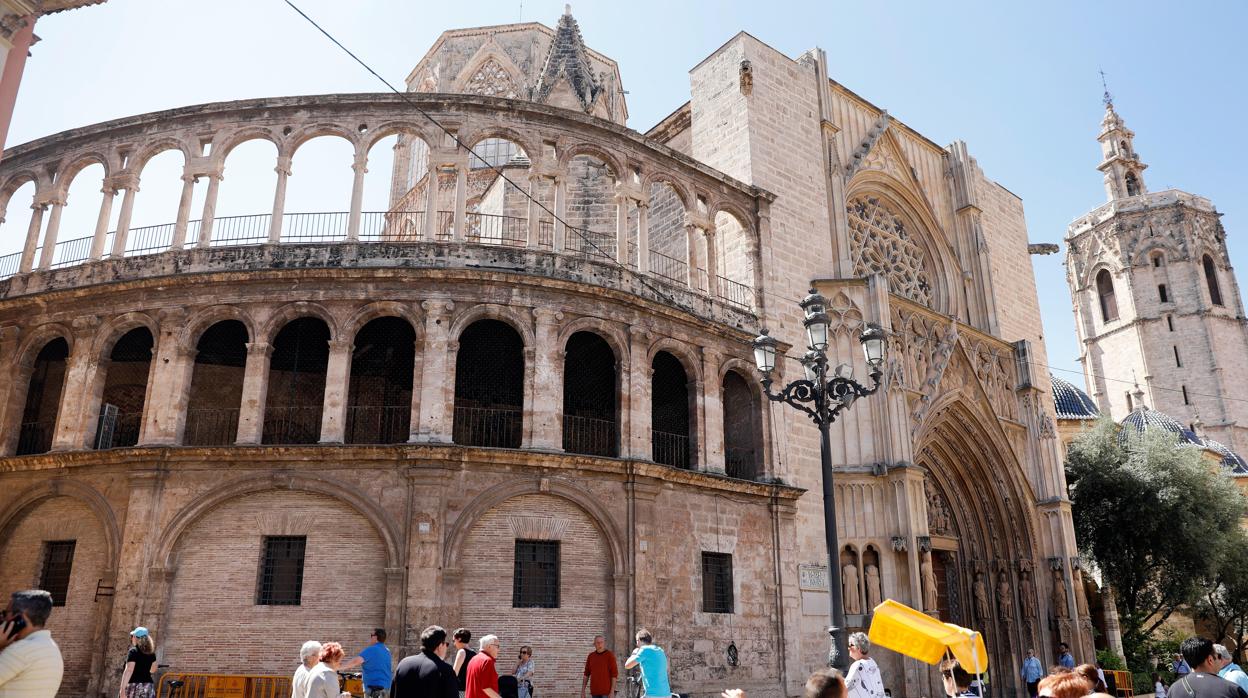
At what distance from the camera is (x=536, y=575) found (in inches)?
594

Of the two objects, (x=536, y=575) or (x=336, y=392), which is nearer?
(x=536, y=575)

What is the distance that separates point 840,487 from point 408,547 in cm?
998

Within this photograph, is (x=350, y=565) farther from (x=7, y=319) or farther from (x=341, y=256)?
(x=7, y=319)

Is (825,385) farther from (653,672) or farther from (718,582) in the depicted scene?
(718,582)

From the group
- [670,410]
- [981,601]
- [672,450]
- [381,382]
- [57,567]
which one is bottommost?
[981,601]

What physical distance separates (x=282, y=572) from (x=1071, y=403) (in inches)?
1314

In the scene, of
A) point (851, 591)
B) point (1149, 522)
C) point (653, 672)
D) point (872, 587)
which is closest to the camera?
point (653, 672)

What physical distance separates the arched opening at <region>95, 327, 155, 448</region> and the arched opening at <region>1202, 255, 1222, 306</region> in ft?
186

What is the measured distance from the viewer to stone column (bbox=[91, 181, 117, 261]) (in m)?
17.1

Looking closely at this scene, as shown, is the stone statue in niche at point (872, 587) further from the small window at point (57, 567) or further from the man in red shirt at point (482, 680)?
the small window at point (57, 567)

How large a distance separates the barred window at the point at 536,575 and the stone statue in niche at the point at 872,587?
7530mm

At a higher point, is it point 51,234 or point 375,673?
point 51,234

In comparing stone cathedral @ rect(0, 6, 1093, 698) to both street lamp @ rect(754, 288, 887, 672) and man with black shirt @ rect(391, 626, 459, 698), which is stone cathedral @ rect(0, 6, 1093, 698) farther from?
man with black shirt @ rect(391, 626, 459, 698)

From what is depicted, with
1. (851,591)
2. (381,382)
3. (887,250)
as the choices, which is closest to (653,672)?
(851,591)
